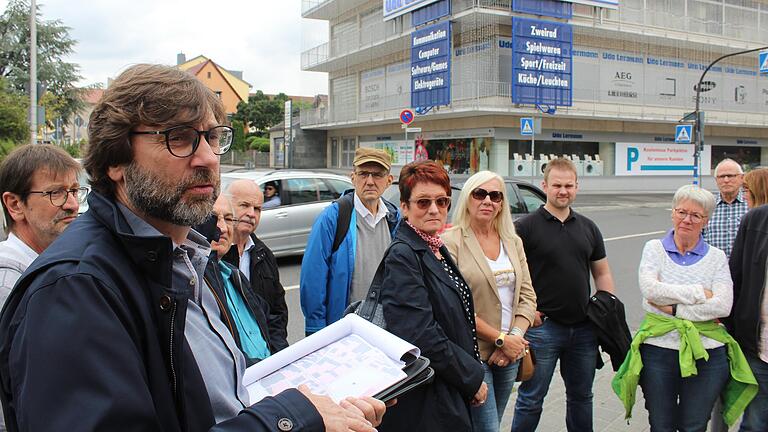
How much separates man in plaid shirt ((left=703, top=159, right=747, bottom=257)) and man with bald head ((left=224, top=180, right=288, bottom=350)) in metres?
3.84

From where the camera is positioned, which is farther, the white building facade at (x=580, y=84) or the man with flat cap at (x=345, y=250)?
the white building facade at (x=580, y=84)

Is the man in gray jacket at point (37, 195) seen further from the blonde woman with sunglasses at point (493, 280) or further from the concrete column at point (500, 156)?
the concrete column at point (500, 156)

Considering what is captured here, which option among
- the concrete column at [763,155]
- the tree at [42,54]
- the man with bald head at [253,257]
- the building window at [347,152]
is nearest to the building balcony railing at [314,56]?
the building window at [347,152]

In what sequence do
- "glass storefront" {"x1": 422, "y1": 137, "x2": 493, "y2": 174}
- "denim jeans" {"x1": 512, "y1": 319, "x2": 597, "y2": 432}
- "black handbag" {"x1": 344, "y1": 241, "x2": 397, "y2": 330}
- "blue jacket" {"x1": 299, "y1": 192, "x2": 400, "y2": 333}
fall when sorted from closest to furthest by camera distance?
"black handbag" {"x1": 344, "y1": 241, "x2": 397, "y2": 330}
"blue jacket" {"x1": 299, "y1": 192, "x2": 400, "y2": 333}
"denim jeans" {"x1": 512, "y1": 319, "x2": 597, "y2": 432}
"glass storefront" {"x1": 422, "y1": 137, "x2": 493, "y2": 174}

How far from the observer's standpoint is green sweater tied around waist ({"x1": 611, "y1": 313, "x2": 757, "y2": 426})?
342 cm

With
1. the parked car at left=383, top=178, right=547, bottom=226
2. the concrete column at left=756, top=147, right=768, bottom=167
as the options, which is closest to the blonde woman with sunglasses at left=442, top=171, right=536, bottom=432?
the parked car at left=383, top=178, right=547, bottom=226

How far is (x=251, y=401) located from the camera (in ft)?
5.65

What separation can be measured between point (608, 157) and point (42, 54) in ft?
114

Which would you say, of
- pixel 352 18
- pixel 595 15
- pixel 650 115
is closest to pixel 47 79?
pixel 352 18

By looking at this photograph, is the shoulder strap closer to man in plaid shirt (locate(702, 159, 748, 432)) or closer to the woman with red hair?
the woman with red hair

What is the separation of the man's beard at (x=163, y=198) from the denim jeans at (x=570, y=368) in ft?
9.93

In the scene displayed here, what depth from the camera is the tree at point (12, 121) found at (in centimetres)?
1981

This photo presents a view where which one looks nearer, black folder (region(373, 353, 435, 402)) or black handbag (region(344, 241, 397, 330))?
black folder (region(373, 353, 435, 402))

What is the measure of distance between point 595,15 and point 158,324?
34745mm
